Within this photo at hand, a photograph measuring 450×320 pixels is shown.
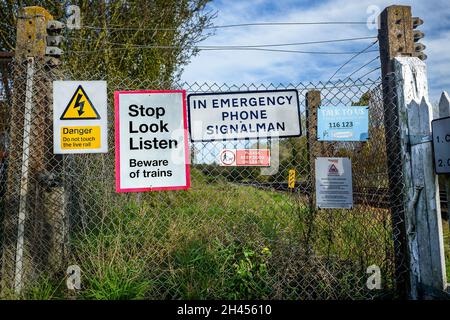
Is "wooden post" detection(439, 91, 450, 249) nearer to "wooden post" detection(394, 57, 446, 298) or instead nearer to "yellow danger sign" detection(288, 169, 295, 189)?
"wooden post" detection(394, 57, 446, 298)

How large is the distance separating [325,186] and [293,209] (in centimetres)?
106

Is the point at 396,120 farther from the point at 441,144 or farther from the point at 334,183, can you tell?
the point at 334,183

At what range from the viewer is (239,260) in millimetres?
3674

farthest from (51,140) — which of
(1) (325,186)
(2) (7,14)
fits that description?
(2) (7,14)

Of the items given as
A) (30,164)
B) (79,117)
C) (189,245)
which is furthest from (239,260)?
(30,164)

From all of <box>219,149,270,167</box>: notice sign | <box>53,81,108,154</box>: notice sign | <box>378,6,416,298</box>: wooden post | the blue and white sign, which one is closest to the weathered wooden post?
<box>378,6,416,298</box>: wooden post

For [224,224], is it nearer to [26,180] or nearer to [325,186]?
[325,186]

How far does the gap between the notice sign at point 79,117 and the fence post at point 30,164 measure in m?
0.33

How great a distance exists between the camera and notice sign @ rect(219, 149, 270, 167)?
335cm

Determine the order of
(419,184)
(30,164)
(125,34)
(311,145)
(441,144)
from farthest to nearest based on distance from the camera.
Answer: (125,34) → (311,145) → (30,164) → (419,184) → (441,144)

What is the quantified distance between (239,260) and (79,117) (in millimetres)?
1943

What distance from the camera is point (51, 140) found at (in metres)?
3.74

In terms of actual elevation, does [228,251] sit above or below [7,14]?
below

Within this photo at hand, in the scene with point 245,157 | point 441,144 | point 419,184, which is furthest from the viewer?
point 245,157
